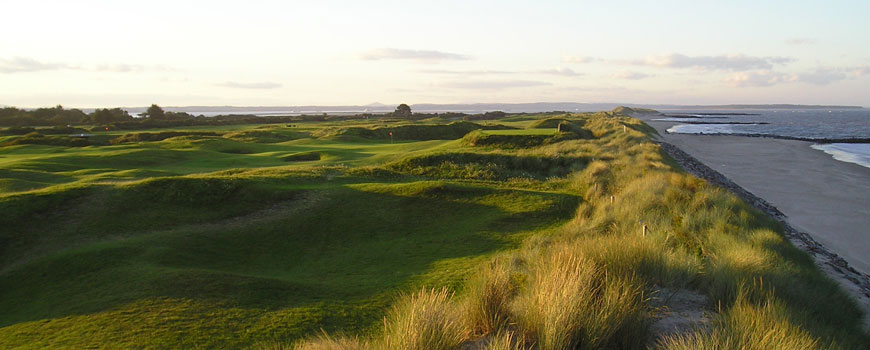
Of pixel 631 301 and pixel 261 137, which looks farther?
pixel 261 137

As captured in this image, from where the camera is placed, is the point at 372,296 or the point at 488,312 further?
the point at 372,296

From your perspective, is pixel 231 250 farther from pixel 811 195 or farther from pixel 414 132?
pixel 414 132

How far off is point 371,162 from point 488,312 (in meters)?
24.4

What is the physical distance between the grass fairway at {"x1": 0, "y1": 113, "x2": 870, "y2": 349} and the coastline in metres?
2.56

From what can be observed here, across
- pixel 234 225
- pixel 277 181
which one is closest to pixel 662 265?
pixel 234 225

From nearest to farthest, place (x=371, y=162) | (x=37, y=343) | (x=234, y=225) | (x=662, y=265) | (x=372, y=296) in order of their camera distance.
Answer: (x=662, y=265), (x=37, y=343), (x=372, y=296), (x=234, y=225), (x=371, y=162)

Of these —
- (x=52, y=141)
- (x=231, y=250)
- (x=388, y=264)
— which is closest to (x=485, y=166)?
(x=388, y=264)

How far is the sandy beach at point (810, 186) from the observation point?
736 inches

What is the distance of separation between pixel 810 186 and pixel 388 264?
99.4 feet

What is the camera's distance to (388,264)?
12.1m

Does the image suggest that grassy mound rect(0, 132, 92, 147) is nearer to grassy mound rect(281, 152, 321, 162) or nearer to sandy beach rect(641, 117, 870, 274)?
grassy mound rect(281, 152, 321, 162)

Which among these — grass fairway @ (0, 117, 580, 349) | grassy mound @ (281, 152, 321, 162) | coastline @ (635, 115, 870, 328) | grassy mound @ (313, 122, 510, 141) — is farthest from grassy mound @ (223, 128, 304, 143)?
coastline @ (635, 115, 870, 328)

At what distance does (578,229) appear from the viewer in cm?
1247

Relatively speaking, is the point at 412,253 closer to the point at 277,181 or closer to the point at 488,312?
the point at 488,312
